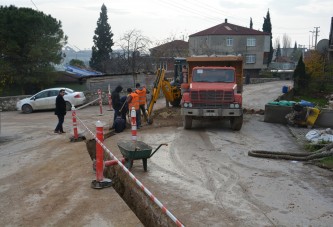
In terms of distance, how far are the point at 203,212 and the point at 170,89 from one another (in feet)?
45.4

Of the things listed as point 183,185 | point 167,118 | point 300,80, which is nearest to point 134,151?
point 183,185

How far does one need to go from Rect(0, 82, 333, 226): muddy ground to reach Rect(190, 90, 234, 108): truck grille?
129 cm

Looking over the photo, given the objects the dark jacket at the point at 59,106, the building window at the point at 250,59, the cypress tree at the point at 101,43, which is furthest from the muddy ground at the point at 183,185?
the building window at the point at 250,59

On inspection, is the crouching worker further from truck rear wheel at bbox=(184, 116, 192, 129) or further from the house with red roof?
the house with red roof

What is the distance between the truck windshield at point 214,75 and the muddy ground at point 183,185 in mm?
Result: 2677

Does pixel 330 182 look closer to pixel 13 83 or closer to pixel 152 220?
pixel 152 220

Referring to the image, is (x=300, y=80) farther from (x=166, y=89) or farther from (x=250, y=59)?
(x=250, y=59)

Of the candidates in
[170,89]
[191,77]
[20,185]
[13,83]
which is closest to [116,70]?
[13,83]

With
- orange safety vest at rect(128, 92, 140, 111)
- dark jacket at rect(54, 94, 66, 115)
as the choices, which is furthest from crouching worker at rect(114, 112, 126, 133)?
dark jacket at rect(54, 94, 66, 115)

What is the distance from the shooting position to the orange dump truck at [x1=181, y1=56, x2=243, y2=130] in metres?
15.0

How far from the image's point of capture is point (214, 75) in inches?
639

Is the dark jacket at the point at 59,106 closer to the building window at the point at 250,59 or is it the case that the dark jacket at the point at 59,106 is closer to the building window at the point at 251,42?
the building window at the point at 250,59

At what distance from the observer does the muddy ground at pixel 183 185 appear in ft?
21.0

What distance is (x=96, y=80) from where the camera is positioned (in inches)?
1206
